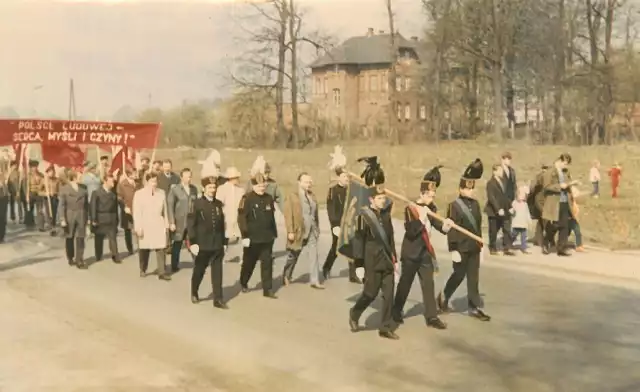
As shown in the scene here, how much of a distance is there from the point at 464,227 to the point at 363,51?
1969 mm

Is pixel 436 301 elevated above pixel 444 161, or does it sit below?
below

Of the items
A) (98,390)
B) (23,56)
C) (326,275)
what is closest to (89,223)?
(326,275)

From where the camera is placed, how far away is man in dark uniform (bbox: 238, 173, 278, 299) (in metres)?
8.48

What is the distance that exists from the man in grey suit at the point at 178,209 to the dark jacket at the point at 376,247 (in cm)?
377

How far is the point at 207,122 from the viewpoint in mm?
8086

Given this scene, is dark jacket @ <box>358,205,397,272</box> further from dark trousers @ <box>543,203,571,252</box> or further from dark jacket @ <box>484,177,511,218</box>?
dark trousers @ <box>543,203,571,252</box>

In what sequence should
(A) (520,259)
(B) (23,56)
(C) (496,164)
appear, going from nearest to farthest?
(B) (23,56), (C) (496,164), (A) (520,259)

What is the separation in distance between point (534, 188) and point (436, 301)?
362 centimetres

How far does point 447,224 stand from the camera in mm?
7285

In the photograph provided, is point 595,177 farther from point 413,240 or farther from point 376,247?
point 376,247

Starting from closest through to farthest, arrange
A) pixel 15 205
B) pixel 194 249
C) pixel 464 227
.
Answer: pixel 464 227, pixel 194 249, pixel 15 205

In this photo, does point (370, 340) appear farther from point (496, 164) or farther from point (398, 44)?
point (496, 164)

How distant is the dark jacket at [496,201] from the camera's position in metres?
10.5

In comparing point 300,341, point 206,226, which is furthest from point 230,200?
point 300,341
